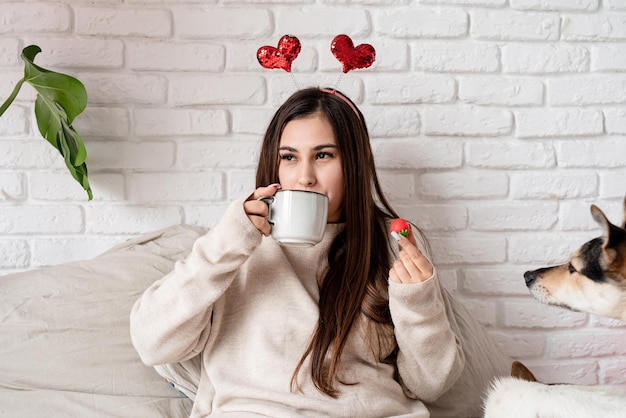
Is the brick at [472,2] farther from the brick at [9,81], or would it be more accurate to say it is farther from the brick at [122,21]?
the brick at [9,81]

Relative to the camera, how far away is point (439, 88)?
5.27 ft

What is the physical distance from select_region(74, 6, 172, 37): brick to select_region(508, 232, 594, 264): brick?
979mm

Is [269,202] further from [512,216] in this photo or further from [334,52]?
[512,216]

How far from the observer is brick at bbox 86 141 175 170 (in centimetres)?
152

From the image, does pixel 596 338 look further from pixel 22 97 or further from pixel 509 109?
pixel 22 97

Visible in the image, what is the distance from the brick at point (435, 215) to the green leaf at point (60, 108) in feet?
2.40

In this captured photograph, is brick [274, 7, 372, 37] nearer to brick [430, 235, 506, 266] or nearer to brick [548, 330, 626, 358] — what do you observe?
brick [430, 235, 506, 266]

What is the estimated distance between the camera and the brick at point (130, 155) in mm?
1523

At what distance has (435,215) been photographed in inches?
64.1

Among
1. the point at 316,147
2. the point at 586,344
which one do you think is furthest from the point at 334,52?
the point at 586,344

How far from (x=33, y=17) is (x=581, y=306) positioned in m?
1.27

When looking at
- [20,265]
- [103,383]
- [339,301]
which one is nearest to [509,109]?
[339,301]

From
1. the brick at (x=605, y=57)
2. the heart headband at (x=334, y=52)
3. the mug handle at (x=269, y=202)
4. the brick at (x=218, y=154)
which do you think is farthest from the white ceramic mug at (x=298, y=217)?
the brick at (x=605, y=57)

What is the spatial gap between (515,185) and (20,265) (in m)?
1.19
